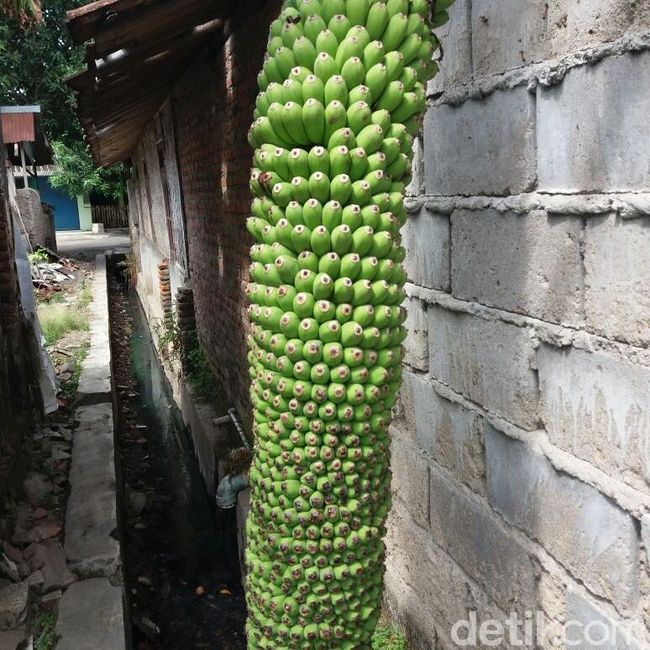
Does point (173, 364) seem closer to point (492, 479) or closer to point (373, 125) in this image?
point (492, 479)

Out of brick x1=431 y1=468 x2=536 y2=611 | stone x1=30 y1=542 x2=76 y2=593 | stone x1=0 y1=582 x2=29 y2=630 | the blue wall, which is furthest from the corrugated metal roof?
the blue wall

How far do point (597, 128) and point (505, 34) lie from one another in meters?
0.52

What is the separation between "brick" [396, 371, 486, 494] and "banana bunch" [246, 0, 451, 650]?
0.82 m

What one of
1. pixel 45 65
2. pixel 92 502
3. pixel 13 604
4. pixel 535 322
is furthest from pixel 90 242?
pixel 535 322

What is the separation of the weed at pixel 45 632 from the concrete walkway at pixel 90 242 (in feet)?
59.4

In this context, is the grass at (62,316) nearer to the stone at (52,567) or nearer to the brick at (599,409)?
the stone at (52,567)

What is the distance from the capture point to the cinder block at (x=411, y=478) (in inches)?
105

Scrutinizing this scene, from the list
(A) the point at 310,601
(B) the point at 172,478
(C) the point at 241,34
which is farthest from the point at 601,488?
(B) the point at 172,478

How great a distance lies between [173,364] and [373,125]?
8.78 m

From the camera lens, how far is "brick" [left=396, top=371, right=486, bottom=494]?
2270 mm

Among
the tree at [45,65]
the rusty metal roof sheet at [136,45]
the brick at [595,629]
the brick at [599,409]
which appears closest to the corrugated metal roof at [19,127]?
the tree at [45,65]

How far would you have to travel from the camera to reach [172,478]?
7.68 meters

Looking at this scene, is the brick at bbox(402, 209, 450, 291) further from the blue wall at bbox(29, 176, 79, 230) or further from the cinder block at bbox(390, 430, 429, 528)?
the blue wall at bbox(29, 176, 79, 230)

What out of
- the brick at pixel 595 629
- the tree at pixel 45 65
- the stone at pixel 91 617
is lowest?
the stone at pixel 91 617
